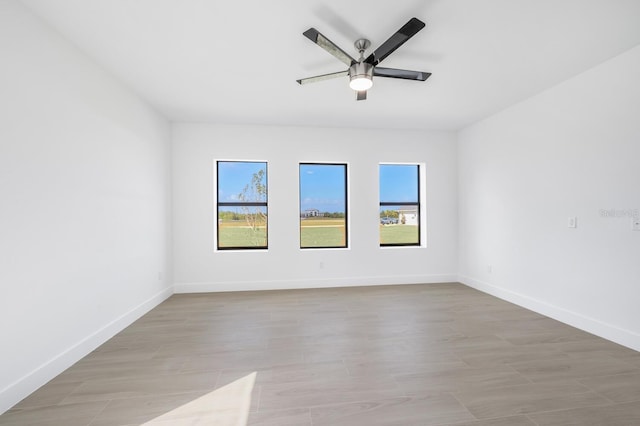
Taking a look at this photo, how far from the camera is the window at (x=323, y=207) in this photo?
4.73 m

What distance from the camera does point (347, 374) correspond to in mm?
2061

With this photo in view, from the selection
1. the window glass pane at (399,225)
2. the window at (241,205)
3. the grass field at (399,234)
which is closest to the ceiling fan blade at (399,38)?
the window at (241,205)

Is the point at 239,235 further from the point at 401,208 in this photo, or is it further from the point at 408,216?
the point at 408,216

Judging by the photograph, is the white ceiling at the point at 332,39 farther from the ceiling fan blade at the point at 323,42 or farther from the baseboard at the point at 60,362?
the baseboard at the point at 60,362

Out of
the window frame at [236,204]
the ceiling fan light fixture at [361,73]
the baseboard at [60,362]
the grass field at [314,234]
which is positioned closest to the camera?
the baseboard at [60,362]

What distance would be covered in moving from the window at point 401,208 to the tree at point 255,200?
6.67 feet

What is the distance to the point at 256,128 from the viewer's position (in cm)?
440

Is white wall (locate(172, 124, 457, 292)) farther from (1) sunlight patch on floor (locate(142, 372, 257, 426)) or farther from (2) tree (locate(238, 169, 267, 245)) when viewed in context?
(1) sunlight patch on floor (locate(142, 372, 257, 426))

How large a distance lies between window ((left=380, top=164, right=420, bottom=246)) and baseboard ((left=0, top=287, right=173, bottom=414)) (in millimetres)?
3700

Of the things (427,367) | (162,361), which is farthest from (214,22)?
(427,367)

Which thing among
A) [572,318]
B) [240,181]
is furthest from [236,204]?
[572,318]

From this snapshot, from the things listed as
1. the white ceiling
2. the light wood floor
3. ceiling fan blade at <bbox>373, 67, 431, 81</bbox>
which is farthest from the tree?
ceiling fan blade at <bbox>373, 67, 431, 81</bbox>

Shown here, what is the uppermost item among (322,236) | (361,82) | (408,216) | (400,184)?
(361,82)

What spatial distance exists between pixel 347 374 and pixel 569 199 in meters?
2.97
